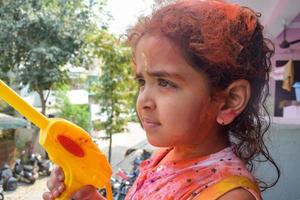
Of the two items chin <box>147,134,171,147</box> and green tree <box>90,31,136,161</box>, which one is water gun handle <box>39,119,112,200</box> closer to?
chin <box>147,134,171,147</box>

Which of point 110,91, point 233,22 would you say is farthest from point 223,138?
point 110,91

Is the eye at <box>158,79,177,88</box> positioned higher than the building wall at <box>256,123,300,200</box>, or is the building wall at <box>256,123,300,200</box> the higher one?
the eye at <box>158,79,177,88</box>

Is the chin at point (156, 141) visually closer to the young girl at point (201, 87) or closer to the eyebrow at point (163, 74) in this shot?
the young girl at point (201, 87)

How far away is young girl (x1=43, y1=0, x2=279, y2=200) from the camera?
2.01 feet

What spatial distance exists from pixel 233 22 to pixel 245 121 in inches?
7.2

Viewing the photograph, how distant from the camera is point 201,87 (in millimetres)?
621

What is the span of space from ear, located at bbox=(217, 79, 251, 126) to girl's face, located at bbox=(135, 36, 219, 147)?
0.02m

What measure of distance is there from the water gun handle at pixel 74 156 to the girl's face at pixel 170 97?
0.39ft

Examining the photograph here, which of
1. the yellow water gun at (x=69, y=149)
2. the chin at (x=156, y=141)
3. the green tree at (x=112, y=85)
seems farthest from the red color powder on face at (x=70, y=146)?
the green tree at (x=112, y=85)

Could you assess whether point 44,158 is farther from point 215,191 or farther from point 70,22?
point 215,191

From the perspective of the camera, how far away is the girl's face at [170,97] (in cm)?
62

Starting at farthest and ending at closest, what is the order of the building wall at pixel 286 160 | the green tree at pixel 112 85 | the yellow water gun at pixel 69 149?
the green tree at pixel 112 85
the building wall at pixel 286 160
the yellow water gun at pixel 69 149

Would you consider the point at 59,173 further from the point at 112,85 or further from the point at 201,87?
the point at 112,85

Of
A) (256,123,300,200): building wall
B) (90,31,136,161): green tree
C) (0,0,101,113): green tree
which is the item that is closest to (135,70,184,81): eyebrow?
(256,123,300,200): building wall
